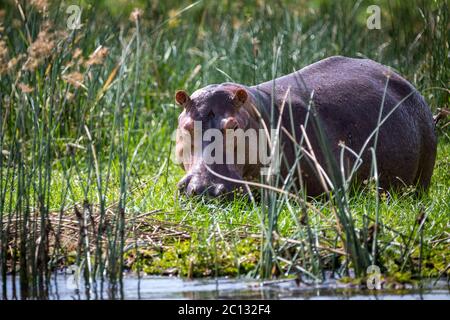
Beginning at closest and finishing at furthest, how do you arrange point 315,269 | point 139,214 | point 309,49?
point 315,269 < point 139,214 < point 309,49

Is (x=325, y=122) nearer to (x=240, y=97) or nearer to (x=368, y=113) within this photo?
(x=368, y=113)

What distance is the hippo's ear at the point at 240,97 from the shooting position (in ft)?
19.6

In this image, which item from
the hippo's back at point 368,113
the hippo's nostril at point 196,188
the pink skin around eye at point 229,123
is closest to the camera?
the hippo's nostril at point 196,188

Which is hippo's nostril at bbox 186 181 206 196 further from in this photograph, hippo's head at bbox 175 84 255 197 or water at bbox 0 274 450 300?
water at bbox 0 274 450 300

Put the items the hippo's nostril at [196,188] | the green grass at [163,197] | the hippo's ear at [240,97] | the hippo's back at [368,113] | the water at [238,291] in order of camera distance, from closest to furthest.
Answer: the water at [238,291] → the green grass at [163,197] → the hippo's nostril at [196,188] → the hippo's ear at [240,97] → the hippo's back at [368,113]

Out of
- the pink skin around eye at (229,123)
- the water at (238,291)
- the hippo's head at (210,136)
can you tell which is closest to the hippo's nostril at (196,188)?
the hippo's head at (210,136)

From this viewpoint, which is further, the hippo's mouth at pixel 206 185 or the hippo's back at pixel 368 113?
the hippo's back at pixel 368 113

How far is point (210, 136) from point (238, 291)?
171cm

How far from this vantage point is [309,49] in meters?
9.63

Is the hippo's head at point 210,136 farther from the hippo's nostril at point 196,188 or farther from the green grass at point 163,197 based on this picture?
the green grass at point 163,197
